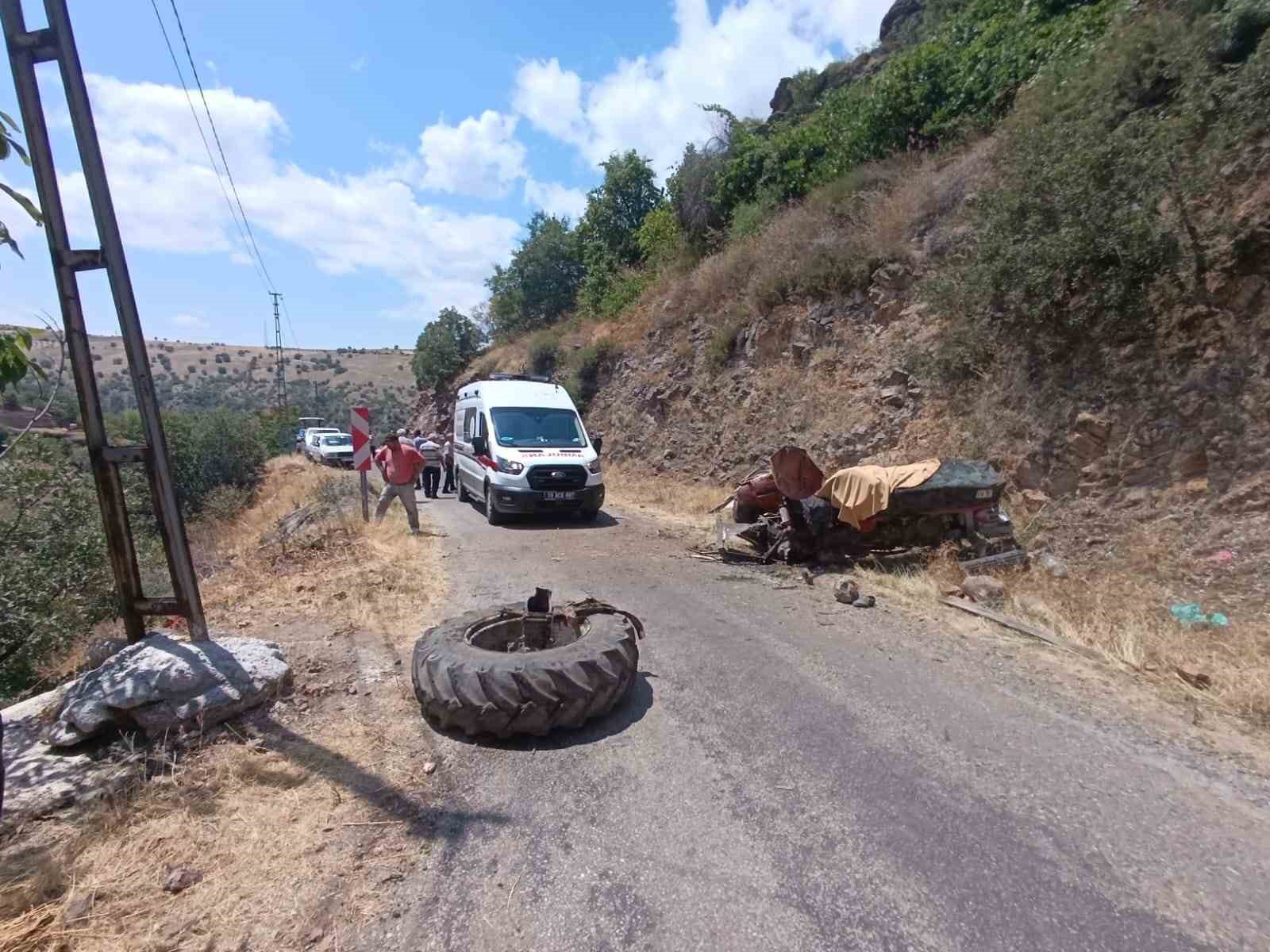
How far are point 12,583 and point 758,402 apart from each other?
12718 millimetres

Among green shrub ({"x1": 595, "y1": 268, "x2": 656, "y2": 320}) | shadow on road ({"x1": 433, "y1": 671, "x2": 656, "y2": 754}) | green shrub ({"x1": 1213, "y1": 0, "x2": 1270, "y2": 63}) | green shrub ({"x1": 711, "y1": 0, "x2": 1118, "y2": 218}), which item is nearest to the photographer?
shadow on road ({"x1": 433, "y1": 671, "x2": 656, "y2": 754})

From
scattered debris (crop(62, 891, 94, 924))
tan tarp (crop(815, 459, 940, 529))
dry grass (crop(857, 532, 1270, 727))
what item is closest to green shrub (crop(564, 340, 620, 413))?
tan tarp (crop(815, 459, 940, 529))

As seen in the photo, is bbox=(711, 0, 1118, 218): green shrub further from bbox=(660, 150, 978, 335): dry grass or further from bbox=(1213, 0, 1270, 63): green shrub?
bbox=(1213, 0, 1270, 63): green shrub

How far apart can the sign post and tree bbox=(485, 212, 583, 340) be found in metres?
22.2

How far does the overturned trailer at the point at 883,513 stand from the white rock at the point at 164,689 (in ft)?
19.1

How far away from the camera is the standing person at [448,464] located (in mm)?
19084

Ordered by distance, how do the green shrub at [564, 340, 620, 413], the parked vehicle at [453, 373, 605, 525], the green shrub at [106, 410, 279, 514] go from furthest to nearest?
the green shrub at [106, 410, 279, 514] → the green shrub at [564, 340, 620, 413] → the parked vehicle at [453, 373, 605, 525]

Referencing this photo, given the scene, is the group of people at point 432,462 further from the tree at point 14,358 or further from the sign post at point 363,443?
the tree at point 14,358

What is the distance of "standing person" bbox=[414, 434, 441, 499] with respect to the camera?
712 inches

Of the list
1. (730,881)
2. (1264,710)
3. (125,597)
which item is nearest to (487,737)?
(730,881)

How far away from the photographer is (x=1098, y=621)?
19.7 ft

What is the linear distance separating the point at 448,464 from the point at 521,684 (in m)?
16.2

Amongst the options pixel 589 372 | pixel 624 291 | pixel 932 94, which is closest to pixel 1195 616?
pixel 932 94

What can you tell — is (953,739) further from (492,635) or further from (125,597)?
(125,597)
